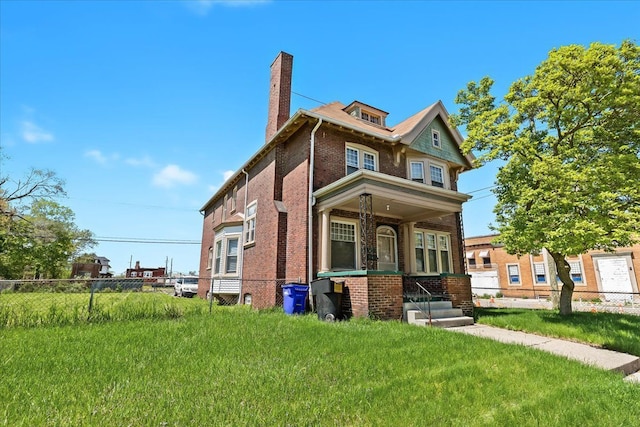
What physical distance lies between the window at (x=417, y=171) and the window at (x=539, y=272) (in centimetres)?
1967

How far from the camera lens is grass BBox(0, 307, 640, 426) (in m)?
3.17

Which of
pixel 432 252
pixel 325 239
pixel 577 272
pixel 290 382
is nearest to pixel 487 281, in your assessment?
pixel 577 272

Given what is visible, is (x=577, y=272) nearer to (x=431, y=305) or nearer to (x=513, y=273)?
(x=513, y=273)

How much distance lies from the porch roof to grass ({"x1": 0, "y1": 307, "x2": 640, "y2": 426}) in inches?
189

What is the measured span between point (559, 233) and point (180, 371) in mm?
8919

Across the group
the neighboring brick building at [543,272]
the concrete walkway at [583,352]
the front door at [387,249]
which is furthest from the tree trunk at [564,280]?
the neighboring brick building at [543,272]

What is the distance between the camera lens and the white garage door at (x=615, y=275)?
885 inches

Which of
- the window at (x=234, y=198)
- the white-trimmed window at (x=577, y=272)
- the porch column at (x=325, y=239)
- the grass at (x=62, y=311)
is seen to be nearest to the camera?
the grass at (x=62, y=311)

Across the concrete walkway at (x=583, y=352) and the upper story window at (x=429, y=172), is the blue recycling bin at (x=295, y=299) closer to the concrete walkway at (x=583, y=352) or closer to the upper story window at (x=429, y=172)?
the concrete walkway at (x=583, y=352)

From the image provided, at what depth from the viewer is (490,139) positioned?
35.4 feet

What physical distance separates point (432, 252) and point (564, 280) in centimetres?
516

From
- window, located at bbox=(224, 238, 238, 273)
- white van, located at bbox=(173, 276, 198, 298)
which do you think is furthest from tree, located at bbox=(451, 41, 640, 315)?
white van, located at bbox=(173, 276, 198, 298)

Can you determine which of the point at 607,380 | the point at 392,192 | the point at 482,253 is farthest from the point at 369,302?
the point at 482,253

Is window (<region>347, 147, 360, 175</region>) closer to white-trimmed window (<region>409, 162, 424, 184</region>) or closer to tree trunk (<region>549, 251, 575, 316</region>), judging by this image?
white-trimmed window (<region>409, 162, 424, 184</region>)
